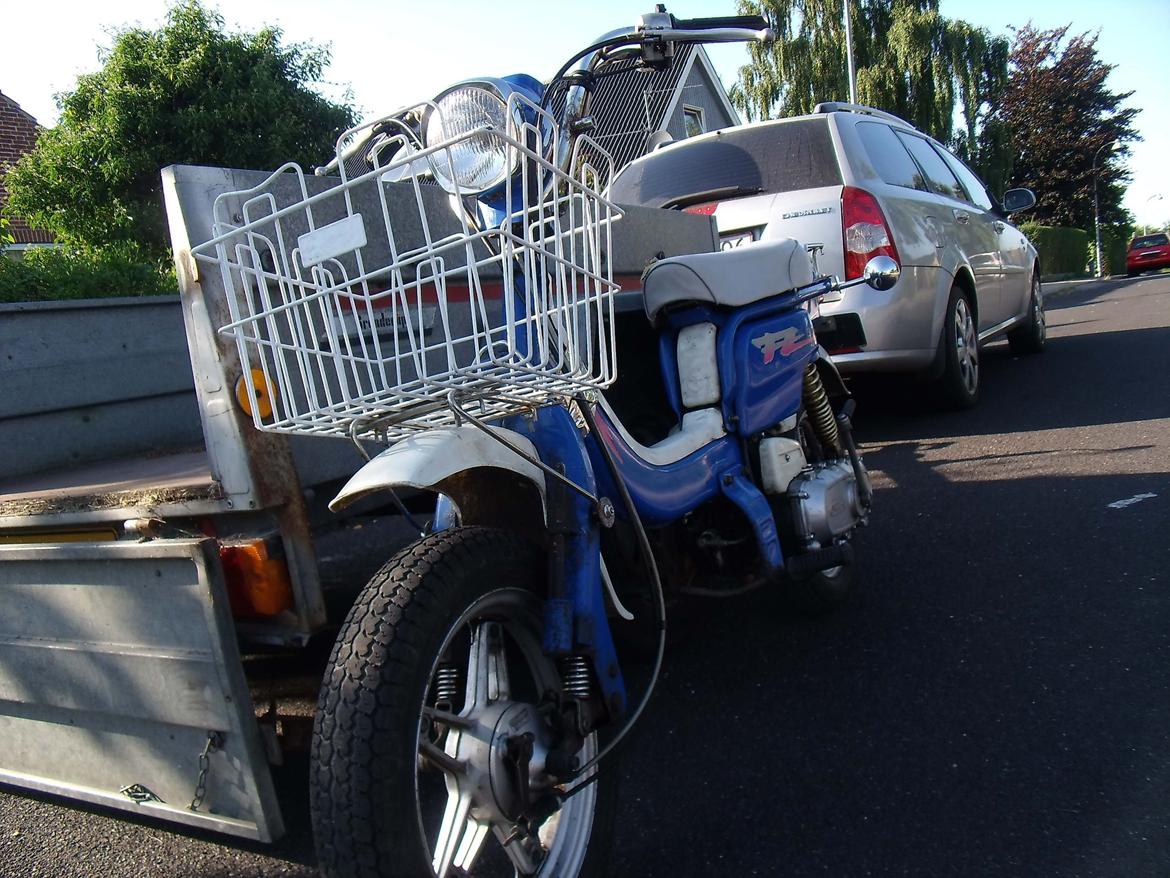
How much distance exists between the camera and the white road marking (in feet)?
13.7

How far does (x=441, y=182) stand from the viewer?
1817 mm

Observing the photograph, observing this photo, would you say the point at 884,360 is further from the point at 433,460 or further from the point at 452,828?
the point at 452,828

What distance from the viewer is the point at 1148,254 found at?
33.4m

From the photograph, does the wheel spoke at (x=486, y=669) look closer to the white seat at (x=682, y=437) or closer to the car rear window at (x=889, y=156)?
the white seat at (x=682, y=437)

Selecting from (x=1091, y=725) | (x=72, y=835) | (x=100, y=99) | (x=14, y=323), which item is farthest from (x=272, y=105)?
(x=1091, y=725)

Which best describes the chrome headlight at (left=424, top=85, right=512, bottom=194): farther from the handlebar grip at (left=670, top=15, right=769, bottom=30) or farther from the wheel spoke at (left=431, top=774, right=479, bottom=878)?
the wheel spoke at (left=431, top=774, right=479, bottom=878)

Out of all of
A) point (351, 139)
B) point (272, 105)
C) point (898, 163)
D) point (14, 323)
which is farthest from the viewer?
point (272, 105)

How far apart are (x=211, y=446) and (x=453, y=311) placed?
29.0 inches

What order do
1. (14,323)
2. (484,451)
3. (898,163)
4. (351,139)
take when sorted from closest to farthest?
(484,451) < (351,139) < (14,323) < (898,163)

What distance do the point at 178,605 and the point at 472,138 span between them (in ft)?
3.50

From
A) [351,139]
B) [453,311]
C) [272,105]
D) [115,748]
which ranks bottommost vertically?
[115,748]

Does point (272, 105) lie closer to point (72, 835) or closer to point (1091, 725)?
point (72, 835)

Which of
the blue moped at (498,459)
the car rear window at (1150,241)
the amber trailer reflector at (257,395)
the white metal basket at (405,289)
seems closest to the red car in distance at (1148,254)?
the car rear window at (1150,241)

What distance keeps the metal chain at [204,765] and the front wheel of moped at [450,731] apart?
42cm
